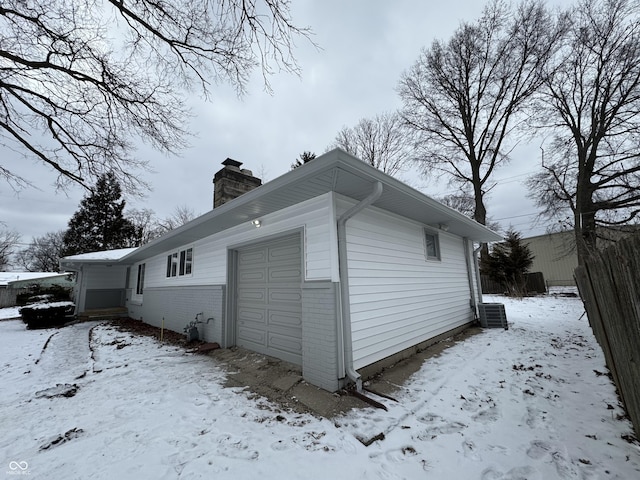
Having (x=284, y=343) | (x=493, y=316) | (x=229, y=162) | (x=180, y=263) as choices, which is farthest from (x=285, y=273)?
(x=493, y=316)

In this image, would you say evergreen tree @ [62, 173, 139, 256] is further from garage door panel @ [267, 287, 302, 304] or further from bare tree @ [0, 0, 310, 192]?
garage door panel @ [267, 287, 302, 304]

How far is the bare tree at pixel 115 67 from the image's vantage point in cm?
398

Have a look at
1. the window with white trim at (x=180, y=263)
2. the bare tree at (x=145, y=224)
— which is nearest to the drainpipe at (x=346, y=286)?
the window with white trim at (x=180, y=263)

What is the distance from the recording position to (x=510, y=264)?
1367cm

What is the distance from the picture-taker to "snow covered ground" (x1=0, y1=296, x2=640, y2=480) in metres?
2.12

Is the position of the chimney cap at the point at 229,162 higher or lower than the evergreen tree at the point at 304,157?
lower

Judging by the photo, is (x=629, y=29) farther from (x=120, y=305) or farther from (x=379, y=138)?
(x=120, y=305)

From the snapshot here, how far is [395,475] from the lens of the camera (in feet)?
6.69

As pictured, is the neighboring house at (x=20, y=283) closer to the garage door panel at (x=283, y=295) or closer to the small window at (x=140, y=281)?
the small window at (x=140, y=281)

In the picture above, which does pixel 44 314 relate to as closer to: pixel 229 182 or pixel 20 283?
pixel 229 182

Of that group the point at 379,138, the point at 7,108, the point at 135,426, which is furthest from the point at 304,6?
the point at 379,138

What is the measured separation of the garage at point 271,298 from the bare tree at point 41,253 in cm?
4002

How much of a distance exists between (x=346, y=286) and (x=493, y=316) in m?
6.19

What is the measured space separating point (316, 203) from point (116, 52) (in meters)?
5.31
